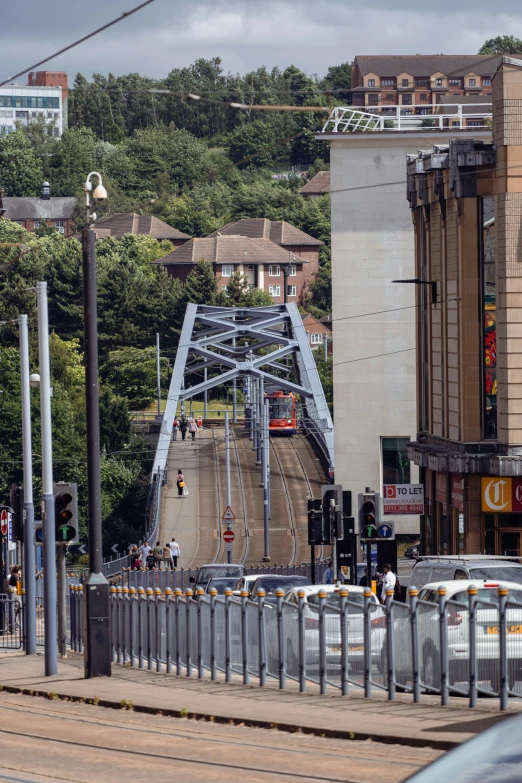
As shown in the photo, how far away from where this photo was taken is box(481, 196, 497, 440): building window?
38688 millimetres

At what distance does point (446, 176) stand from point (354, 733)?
97.7ft

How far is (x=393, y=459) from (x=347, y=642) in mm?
49334

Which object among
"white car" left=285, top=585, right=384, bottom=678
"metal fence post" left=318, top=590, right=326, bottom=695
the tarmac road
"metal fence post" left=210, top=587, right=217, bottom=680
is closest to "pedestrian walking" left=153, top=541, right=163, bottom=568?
"metal fence post" left=210, top=587, right=217, bottom=680

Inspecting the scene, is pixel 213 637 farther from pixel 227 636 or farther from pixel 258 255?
pixel 258 255

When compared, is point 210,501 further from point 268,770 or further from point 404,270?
point 268,770

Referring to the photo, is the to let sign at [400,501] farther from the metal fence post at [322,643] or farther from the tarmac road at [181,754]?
the tarmac road at [181,754]

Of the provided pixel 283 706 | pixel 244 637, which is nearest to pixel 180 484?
pixel 244 637

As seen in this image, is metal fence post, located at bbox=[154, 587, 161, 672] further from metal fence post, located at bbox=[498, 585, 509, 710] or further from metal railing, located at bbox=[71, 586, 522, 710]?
metal fence post, located at bbox=[498, 585, 509, 710]

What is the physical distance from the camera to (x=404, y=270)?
64.9 metres

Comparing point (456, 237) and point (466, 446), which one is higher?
point (456, 237)

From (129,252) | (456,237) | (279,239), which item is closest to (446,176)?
(456,237)

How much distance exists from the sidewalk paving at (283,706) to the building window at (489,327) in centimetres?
1952

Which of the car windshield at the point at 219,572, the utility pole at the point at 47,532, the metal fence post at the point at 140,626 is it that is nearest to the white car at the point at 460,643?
the utility pole at the point at 47,532

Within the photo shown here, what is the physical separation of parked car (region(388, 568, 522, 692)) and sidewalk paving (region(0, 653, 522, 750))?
1.01 feet
